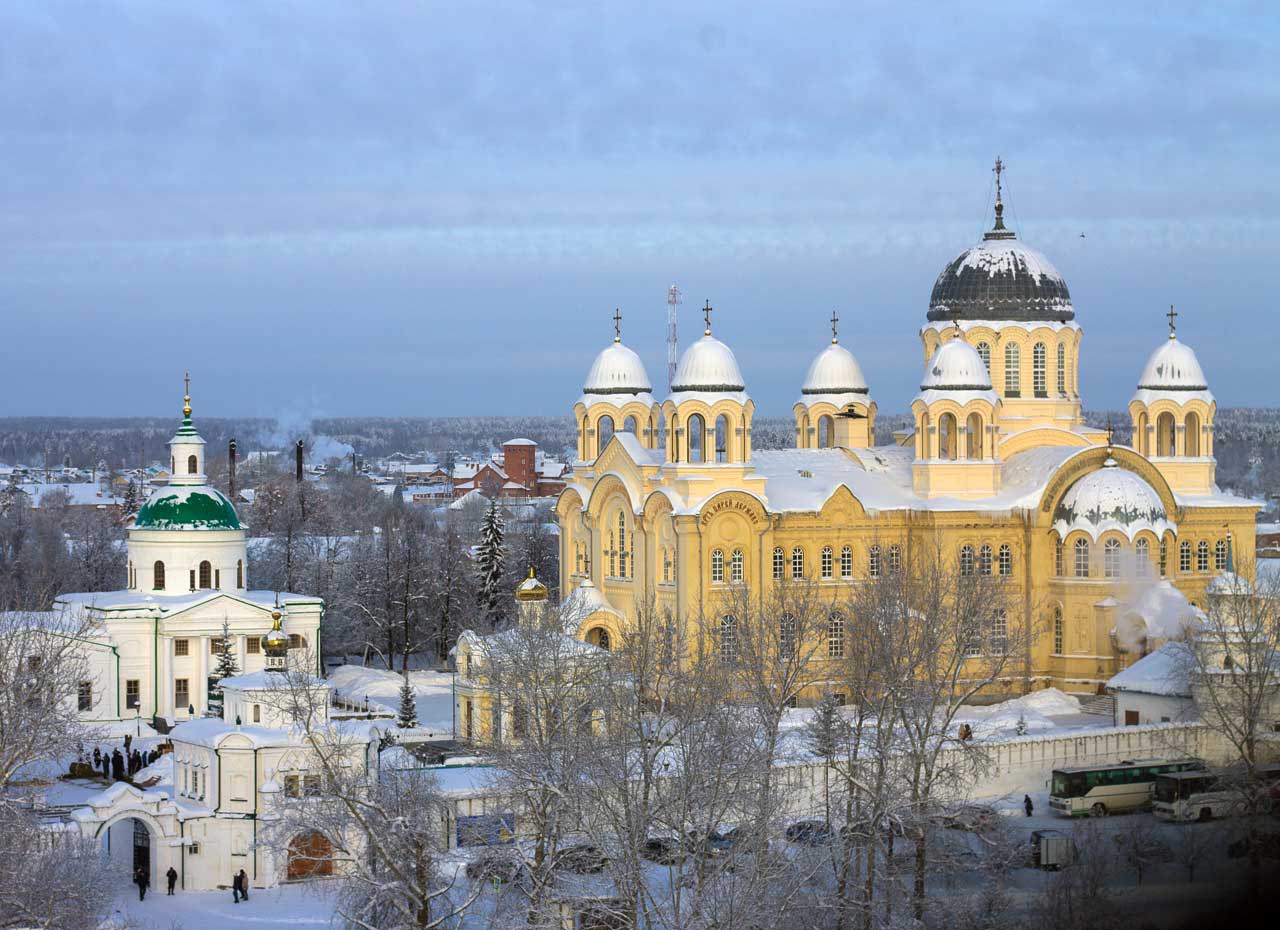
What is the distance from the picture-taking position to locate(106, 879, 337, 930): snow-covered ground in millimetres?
30328

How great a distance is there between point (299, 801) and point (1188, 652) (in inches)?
655

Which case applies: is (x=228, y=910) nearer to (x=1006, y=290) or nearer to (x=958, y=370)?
(x=958, y=370)

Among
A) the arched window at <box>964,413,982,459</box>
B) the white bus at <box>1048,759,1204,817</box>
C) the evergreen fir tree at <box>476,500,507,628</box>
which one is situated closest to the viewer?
the white bus at <box>1048,759,1204,817</box>

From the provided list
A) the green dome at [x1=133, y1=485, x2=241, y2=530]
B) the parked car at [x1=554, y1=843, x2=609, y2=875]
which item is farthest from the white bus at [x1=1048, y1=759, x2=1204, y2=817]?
the green dome at [x1=133, y1=485, x2=241, y2=530]

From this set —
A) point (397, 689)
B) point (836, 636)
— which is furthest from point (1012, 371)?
point (397, 689)

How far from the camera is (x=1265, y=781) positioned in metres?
33.4

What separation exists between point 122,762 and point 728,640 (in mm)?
10639

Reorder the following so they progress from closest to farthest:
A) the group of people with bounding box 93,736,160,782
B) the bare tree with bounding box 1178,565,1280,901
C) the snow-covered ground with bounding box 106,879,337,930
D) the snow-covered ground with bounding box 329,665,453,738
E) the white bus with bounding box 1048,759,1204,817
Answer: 1. the snow-covered ground with bounding box 106,879,337,930
2. the bare tree with bounding box 1178,565,1280,901
3. the white bus with bounding box 1048,759,1204,817
4. the group of people with bounding box 93,736,160,782
5. the snow-covered ground with bounding box 329,665,453,738

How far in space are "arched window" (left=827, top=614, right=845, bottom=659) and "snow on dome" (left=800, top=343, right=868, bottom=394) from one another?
7.63 metres

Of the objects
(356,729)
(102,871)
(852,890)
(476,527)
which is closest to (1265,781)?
(852,890)

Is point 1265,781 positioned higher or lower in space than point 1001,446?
lower

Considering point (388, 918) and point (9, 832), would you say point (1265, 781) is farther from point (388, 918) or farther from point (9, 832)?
point (9, 832)

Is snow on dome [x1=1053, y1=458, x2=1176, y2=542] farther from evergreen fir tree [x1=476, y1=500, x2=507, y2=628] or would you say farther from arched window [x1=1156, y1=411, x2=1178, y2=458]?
evergreen fir tree [x1=476, y1=500, x2=507, y2=628]

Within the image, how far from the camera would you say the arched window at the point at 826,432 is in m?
51.5
